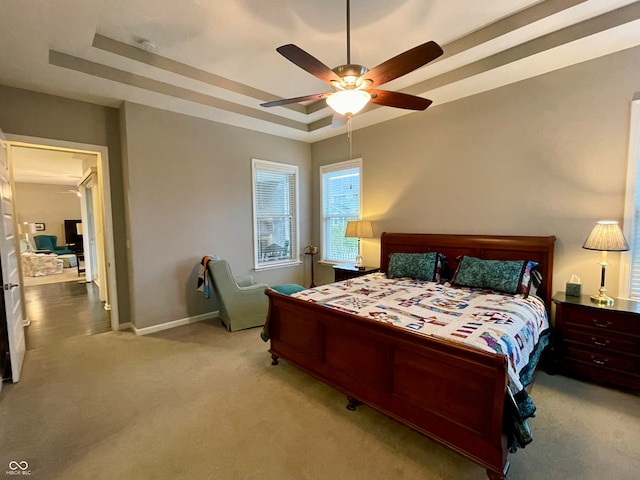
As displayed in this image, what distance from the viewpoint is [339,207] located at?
5.27m

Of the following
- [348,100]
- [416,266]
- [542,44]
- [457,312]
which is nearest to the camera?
[348,100]

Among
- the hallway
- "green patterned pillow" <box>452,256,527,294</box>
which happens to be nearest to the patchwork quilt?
"green patterned pillow" <box>452,256,527,294</box>

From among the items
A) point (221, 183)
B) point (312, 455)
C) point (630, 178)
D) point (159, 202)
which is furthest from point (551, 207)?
point (159, 202)

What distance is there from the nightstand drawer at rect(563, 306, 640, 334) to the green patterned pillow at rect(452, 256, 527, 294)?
0.44 meters

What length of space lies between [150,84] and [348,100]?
2.51 meters

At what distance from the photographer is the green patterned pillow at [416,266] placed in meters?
3.61

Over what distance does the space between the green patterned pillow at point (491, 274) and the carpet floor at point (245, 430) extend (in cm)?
88

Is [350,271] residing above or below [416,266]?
below

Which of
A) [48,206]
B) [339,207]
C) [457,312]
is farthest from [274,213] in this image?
[48,206]

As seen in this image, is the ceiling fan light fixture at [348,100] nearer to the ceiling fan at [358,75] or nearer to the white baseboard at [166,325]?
the ceiling fan at [358,75]

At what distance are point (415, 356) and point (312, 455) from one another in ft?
2.92

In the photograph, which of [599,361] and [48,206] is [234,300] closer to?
[599,361]

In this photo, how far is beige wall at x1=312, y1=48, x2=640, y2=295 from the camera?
276cm

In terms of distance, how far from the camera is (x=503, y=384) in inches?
61.1
